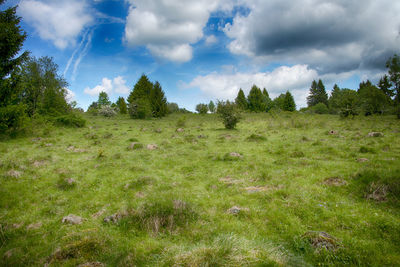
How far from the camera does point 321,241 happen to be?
15.2ft

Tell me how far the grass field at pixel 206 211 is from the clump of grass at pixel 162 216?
0.11 feet

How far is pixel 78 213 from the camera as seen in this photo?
272 inches

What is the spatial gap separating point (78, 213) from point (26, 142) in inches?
629

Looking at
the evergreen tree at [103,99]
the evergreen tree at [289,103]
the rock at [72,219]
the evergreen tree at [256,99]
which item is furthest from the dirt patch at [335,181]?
the evergreen tree at [103,99]

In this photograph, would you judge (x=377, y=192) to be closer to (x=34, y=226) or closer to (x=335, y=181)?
(x=335, y=181)

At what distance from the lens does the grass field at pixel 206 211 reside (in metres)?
4.31

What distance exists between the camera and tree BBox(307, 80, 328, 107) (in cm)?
9553

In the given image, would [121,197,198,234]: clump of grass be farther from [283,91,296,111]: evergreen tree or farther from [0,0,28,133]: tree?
[283,91,296,111]: evergreen tree

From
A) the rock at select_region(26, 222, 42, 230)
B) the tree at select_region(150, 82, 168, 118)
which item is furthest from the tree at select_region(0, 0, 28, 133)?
the tree at select_region(150, 82, 168, 118)

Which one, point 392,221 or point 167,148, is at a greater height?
point 167,148

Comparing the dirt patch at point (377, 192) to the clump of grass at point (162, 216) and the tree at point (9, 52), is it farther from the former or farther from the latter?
the tree at point (9, 52)

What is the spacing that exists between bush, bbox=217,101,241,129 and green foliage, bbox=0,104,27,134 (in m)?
22.3

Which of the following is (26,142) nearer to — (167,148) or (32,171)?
(32,171)

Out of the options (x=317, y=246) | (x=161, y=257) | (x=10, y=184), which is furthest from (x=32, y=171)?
(x=317, y=246)
